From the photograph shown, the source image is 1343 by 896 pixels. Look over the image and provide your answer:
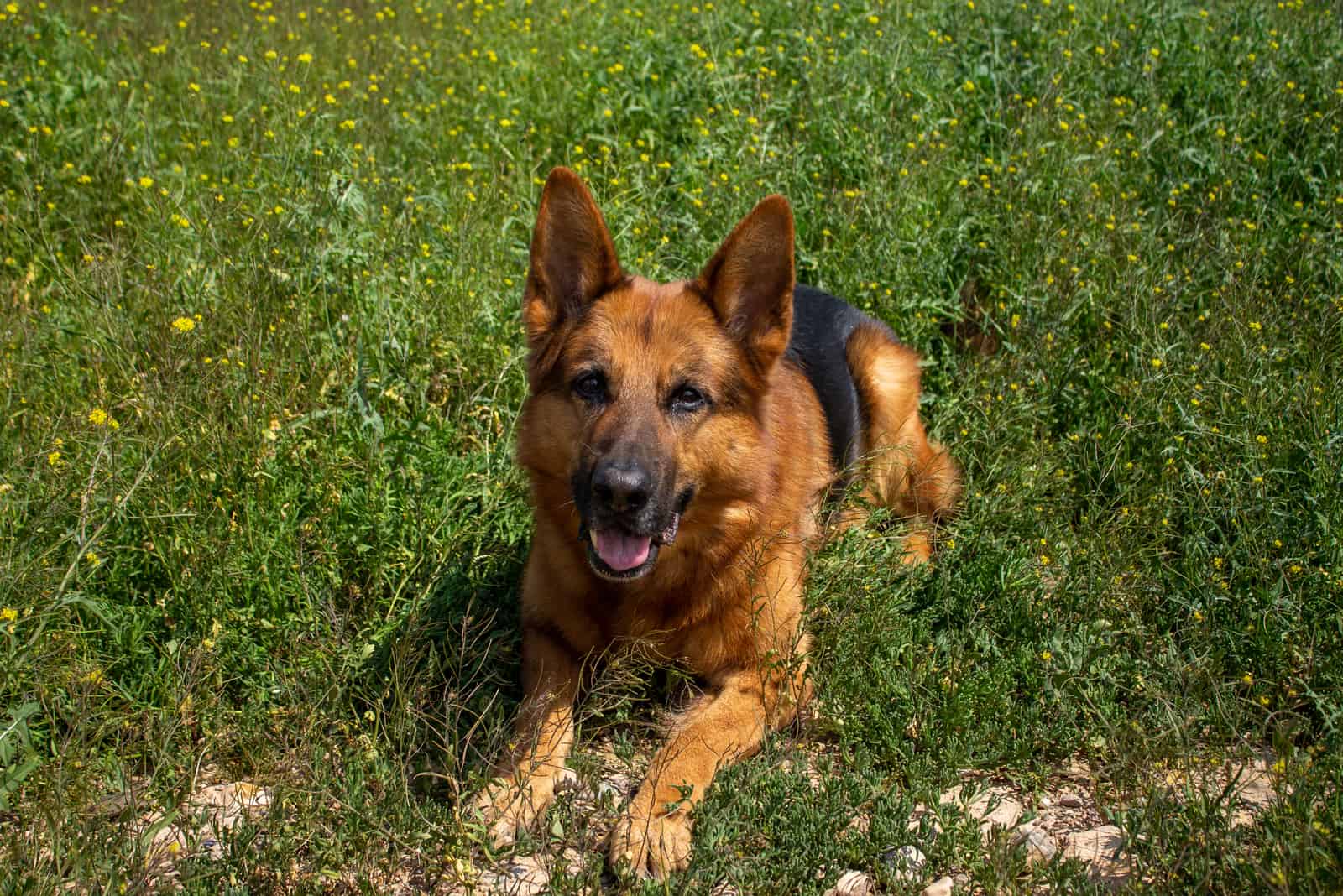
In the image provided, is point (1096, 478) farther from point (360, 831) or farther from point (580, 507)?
point (360, 831)

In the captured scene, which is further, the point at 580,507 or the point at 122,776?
the point at 580,507

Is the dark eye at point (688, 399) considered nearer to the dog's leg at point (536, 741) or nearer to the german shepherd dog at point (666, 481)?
the german shepherd dog at point (666, 481)

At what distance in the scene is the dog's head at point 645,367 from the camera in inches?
143

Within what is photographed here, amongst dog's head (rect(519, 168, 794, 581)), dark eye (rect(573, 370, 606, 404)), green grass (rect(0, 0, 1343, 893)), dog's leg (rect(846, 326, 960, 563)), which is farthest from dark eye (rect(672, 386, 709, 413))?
dog's leg (rect(846, 326, 960, 563))

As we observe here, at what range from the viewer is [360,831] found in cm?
313

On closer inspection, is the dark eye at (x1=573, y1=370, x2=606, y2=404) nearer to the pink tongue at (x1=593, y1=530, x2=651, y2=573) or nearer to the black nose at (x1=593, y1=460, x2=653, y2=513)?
the black nose at (x1=593, y1=460, x2=653, y2=513)

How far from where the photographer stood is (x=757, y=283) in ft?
12.7

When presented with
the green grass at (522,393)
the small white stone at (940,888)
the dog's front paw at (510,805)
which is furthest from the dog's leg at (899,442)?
the dog's front paw at (510,805)

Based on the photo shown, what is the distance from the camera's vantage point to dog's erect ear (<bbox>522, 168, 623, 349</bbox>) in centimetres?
374

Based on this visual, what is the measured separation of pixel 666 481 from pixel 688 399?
365mm

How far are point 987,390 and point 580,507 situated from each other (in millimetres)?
2517

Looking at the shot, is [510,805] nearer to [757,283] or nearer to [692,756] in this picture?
[692,756]

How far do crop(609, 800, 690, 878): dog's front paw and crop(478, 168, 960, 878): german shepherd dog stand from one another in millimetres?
287

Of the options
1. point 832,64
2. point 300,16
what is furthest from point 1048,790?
point 300,16
